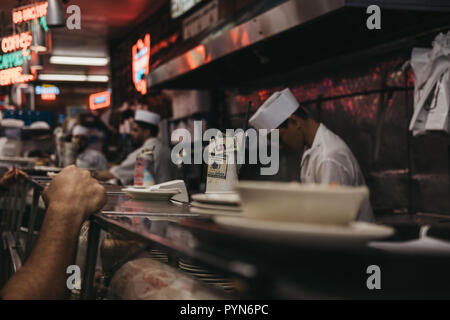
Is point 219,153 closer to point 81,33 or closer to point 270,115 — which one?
point 270,115

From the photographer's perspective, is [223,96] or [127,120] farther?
[127,120]

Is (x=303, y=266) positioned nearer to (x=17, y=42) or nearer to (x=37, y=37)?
(x=37, y=37)

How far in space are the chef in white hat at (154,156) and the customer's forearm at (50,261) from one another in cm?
384

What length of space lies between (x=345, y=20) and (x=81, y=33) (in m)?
8.28

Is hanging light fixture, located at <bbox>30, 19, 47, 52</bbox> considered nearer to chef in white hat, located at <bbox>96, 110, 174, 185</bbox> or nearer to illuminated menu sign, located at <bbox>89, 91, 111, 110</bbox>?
chef in white hat, located at <bbox>96, 110, 174, 185</bbox>

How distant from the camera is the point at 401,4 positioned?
106 inches

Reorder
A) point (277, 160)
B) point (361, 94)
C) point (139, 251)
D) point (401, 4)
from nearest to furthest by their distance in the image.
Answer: point (139, 251) < point (401, 4) < point (361, 94) < point (277, 160)

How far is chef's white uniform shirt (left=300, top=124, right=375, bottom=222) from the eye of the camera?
274 cm

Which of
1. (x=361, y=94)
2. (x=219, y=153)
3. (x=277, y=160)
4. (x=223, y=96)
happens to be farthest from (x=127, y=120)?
(x=219, y=153)

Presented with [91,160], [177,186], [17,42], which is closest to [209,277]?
[177,186]

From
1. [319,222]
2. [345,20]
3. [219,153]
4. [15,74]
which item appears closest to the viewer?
[319,222]

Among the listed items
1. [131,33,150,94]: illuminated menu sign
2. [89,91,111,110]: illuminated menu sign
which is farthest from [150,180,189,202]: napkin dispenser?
[89,91,111,110]: illuminated menu sign

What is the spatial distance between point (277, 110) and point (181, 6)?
3840mm

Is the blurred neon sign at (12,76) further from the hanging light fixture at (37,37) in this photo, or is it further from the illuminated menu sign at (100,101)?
the illuminated menu sign at (100,101)
